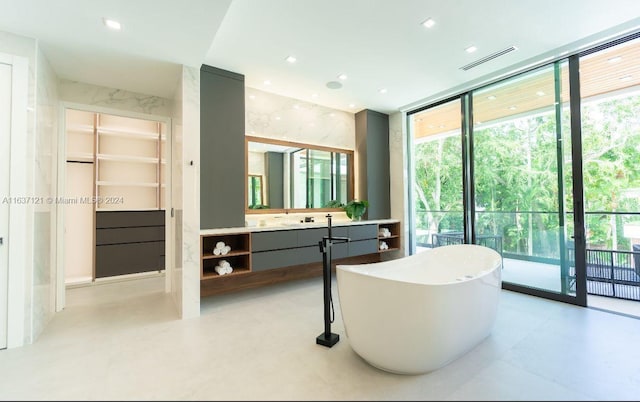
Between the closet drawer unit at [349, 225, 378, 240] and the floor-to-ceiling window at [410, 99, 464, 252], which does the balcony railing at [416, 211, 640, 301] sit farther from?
the closet drawer unit at [349, 225, 378, 240]

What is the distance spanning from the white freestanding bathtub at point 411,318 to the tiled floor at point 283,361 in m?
0.12

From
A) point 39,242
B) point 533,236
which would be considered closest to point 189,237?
point 39,242

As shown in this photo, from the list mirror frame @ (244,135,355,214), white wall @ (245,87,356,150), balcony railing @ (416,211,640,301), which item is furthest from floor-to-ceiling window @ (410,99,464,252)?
white wall @ (245,87,356,150)

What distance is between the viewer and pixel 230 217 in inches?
143

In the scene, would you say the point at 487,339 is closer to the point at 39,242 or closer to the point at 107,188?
the point at 39,242

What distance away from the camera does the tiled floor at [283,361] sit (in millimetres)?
1792

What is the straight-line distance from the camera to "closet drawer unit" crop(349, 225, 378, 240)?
178 inches

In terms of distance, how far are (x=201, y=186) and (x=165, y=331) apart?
159 centimetres

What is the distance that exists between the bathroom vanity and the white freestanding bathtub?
162 centimetres

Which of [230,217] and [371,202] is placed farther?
[371,202]

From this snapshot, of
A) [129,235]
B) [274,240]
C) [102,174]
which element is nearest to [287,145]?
[274,240]

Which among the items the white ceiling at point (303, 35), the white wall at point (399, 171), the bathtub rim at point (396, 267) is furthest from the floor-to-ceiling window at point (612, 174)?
the white wall at point (399, 171)

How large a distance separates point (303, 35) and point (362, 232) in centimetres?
294

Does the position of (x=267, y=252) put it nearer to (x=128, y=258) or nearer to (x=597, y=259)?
(x=128, y=258)
